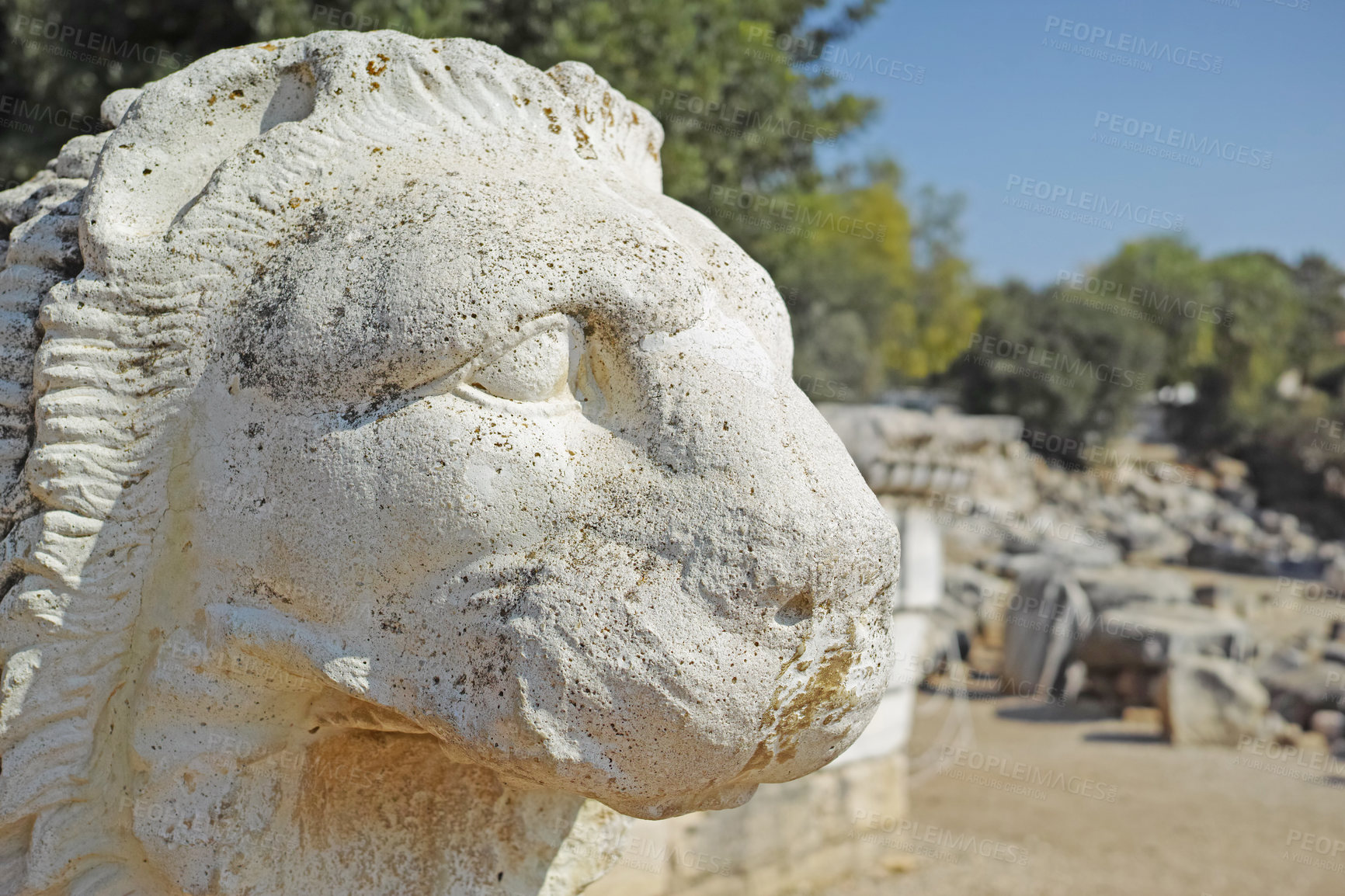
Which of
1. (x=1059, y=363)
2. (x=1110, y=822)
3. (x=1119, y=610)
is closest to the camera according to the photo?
(x=1110, y=822)

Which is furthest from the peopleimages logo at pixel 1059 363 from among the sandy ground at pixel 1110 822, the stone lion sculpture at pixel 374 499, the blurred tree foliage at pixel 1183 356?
the stone lion sculpture at pixel 374 499

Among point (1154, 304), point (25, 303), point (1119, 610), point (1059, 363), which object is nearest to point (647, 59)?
point (25, 303)

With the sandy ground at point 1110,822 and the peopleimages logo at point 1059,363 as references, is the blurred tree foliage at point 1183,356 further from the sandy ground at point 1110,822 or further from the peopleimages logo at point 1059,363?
the sandy ground at point 1110,822

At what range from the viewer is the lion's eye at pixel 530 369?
1396 mm

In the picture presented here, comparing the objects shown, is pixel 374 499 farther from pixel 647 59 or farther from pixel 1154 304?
pixel 1154 304

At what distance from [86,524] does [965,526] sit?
15791 mm

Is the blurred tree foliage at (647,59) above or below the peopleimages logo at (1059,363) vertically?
below

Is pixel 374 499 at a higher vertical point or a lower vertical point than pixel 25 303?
lower

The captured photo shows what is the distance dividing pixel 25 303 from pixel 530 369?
2.61ft

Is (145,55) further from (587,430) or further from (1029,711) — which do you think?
(1029,711)

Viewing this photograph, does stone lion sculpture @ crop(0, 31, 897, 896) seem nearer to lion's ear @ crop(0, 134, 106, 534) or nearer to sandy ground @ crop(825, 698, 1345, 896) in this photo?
lion's ear @ crop(0, 134, 106, 534)

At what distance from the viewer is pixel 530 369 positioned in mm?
1402

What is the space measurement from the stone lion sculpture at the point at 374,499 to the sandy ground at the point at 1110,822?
4.01 m

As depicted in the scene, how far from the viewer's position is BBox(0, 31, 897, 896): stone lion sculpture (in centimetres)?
135
